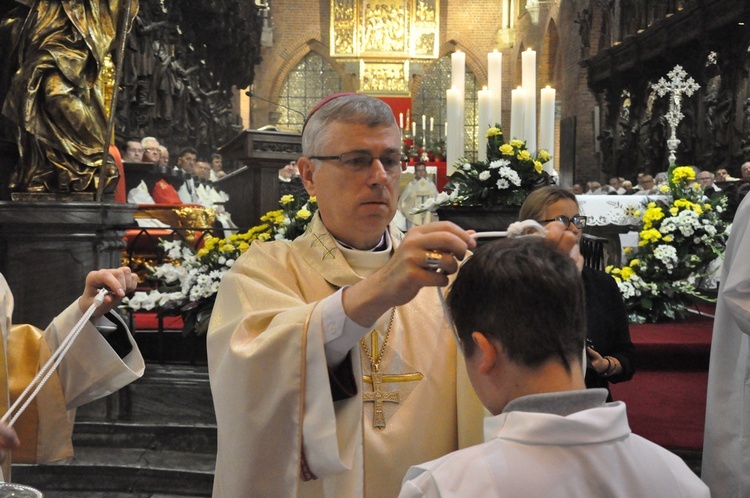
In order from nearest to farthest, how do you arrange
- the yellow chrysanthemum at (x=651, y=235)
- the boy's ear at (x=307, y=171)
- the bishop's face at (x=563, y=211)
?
1. the boy's ear at (x=307, y=171)
2. the bishop's face at (x=563, y=211)
3. the yellow chrysanthemum at (x=651, y=235)

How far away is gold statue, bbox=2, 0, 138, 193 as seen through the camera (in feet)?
17.2

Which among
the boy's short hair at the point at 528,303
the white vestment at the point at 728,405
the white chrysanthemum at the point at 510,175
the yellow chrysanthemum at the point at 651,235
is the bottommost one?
the white vestment at the point at 728,405

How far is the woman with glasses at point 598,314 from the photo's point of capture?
3074 mm

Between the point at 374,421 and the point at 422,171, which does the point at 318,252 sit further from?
the point at 422,171

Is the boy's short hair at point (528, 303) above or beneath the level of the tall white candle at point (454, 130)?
beneath

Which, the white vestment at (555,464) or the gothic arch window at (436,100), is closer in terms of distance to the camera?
the white vestment at (555,464)

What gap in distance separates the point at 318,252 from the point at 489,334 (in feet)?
2.84

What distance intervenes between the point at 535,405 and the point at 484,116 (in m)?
5.37

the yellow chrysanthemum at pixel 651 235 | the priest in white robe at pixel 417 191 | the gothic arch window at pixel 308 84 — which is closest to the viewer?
the yellow chrysanthemum at pixel 651 235

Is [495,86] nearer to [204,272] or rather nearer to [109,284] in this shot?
[204,272]

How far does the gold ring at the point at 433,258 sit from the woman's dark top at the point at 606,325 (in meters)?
1.78

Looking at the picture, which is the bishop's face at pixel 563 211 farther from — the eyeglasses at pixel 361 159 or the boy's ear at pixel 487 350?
the boy's ear at pixel 487 350

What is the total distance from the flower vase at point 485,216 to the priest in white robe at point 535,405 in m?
4.69

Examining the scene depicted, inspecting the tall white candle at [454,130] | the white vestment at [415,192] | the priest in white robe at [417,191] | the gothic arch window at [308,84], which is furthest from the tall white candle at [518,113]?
the gothic arch window at [308,84]
